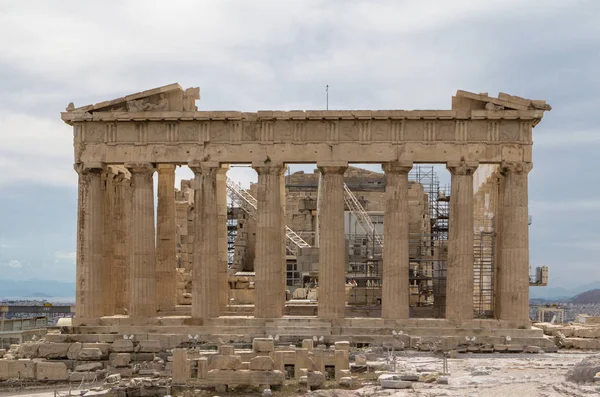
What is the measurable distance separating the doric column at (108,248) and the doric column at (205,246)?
4211 mm

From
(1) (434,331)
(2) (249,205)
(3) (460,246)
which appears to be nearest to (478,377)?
(1) (434,331)

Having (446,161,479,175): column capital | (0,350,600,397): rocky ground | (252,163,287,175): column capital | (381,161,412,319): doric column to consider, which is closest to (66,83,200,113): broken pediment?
(252,163,287,175): column capital

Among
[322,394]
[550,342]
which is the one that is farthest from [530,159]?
[322,394]

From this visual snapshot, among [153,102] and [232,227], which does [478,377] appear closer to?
[153,102]

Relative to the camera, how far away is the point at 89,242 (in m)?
47.8

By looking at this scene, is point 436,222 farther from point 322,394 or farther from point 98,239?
point 322,394

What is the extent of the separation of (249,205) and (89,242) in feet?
70.4

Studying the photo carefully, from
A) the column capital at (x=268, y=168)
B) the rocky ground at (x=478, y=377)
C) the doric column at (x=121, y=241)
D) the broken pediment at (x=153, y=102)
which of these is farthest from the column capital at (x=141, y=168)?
the rocky ground at (x=478, y=377)

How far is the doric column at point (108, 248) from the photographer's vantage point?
48.5 meters

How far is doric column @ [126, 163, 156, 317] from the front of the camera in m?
47.5

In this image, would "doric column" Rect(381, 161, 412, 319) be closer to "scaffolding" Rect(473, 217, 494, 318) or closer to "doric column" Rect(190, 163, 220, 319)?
"scaffolding" Rect(473, 217, 494, 318)

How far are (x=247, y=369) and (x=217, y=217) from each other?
12.6 metres

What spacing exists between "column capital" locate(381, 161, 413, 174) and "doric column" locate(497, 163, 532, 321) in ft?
13.3

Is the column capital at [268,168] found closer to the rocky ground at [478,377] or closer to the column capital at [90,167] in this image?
the column capital at [90,167]
